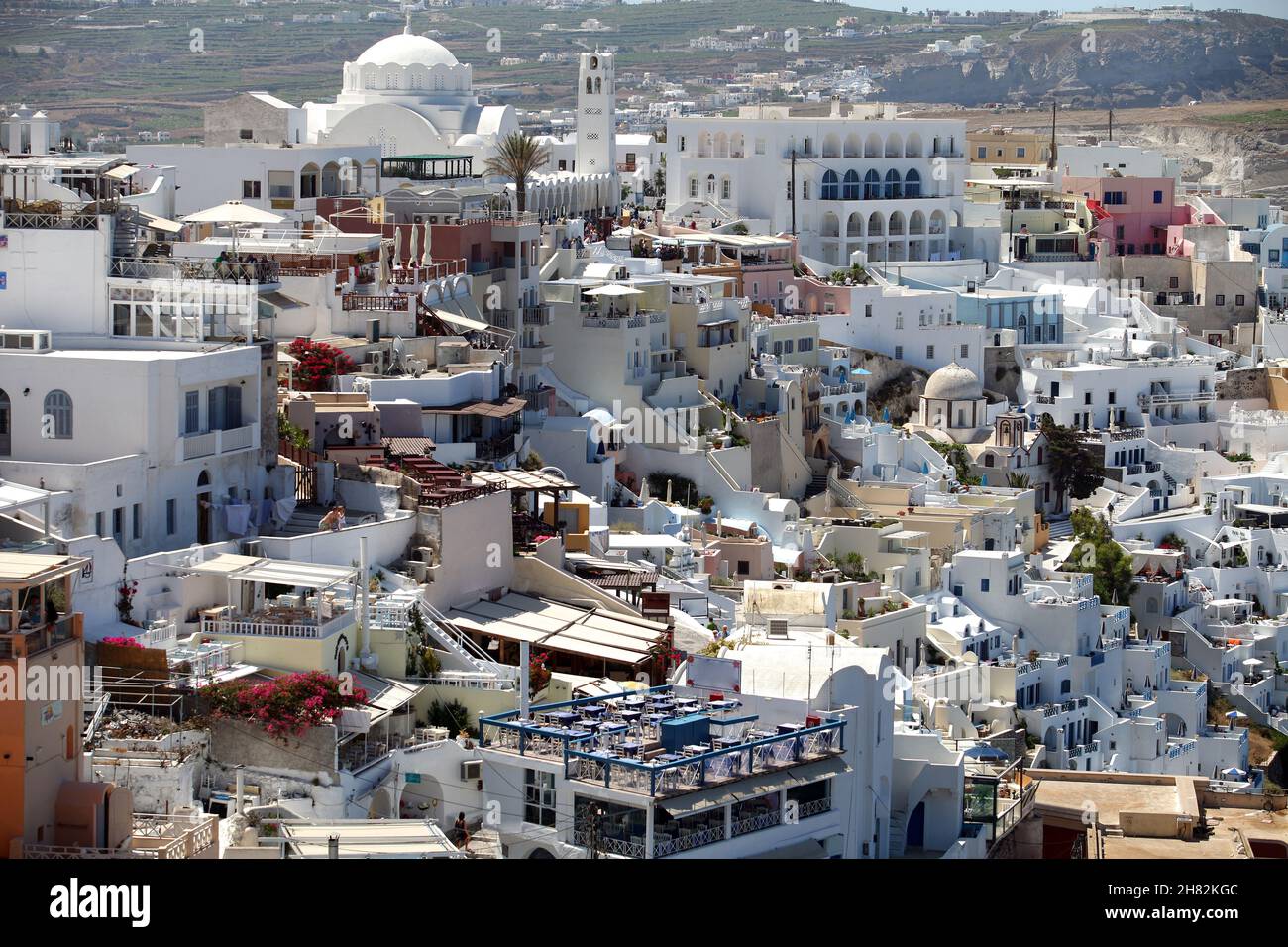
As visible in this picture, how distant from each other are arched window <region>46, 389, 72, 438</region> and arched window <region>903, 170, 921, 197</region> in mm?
31926

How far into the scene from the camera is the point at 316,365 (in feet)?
90.3

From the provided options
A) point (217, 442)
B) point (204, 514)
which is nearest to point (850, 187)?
point (217, 442)

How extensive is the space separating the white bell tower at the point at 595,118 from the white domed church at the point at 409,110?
7.64 ft

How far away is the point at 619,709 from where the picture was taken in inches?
763

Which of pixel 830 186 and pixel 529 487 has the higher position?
pixel 830 186

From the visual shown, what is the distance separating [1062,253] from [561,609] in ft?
98.7

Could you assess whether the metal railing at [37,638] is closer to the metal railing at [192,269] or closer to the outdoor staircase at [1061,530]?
the metal railing at [192,269]

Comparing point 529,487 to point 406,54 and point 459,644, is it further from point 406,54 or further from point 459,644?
point 406,54

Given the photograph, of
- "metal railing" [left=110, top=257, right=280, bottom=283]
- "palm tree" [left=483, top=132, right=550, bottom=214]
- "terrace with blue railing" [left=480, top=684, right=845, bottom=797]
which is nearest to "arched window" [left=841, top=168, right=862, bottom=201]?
"palm tree" [left=483, top=132, right=550, bottom=214]

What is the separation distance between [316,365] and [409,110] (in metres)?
20.3

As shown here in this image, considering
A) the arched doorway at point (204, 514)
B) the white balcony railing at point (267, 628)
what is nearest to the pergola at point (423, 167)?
the arched doorway at point (204, 514)

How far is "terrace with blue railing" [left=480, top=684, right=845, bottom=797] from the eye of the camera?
1772cm
